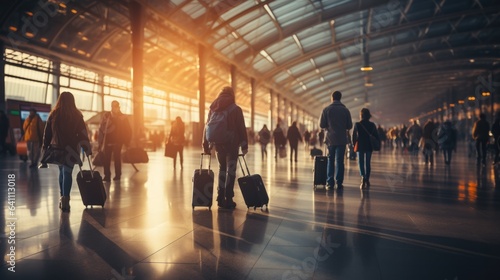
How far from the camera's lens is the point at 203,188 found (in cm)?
548

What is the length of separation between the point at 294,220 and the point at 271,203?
1246 mm

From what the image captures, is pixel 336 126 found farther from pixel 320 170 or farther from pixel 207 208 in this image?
pixel 207 208

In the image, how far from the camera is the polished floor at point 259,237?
2985mm

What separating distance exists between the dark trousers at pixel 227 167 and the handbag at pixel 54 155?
206 centimetres

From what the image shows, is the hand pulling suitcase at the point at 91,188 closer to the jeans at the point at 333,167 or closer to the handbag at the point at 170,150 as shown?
the jeans at the point at 333,167

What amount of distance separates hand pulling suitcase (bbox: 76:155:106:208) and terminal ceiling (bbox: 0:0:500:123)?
12.9 meters

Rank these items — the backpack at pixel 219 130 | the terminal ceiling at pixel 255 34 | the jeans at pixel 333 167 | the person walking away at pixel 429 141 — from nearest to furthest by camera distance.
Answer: the backpack at pixel 219 130, the jeans at pixel 333 167, the person walking away at pixel 429 141, the terminal ceiling at pixel 255 34

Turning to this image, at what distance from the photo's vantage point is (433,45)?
3566 centimetres

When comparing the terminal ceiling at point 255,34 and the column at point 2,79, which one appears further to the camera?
the terminal ceiling at point 255,34

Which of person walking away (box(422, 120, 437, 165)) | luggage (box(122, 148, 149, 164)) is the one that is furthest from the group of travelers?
person walking away (box(422, 120, 437, 165))

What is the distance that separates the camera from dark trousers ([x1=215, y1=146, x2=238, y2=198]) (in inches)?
217

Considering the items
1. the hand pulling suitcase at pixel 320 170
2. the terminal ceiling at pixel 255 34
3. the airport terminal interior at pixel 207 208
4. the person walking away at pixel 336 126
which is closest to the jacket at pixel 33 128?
the airport terminal interior at pixel 207 208

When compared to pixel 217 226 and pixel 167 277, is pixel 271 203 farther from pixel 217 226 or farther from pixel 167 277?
pixel 167 277

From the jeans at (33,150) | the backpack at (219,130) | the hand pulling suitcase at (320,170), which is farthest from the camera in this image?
the jeans at (33,150)
